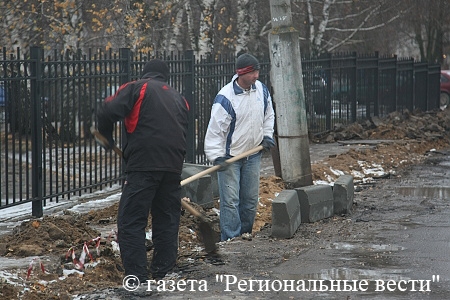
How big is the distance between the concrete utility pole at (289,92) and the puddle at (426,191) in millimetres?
1592

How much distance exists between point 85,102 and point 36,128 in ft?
4.68

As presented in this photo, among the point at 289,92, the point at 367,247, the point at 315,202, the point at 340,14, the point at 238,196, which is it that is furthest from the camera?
the point at 340,14

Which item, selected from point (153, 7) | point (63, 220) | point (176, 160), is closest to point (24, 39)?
point (153, 7)

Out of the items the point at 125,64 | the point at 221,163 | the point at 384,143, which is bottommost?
the point at 384,143

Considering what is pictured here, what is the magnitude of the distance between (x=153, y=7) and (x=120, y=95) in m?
16.0

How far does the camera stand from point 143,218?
735cm

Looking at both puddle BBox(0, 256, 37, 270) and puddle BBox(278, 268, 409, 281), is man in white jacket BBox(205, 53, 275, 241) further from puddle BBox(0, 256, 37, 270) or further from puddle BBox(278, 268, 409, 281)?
puddle BBox(0, 256, 37, 270)

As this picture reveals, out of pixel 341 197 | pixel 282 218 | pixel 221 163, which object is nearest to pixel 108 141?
pixel 221 163

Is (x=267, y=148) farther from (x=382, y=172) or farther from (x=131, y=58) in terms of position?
(x=382, y=172)

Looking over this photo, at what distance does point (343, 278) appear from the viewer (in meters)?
7.11

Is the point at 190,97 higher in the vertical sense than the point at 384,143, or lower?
higher

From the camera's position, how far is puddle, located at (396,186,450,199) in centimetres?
1224

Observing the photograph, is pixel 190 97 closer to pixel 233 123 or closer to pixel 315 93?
pixel 233 123

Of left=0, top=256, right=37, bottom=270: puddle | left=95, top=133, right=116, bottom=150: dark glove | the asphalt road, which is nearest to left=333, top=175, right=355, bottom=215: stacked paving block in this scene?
the asphalt road
